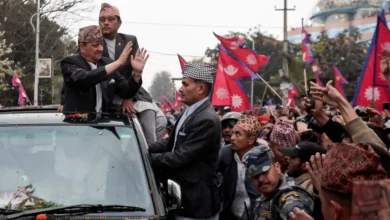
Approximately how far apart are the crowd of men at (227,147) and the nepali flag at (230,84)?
6938 millimetres

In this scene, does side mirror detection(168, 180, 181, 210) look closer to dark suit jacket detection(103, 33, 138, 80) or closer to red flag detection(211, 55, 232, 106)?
dark suit jacket detection(103, 33, 138, 80)

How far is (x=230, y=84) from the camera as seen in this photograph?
1502 centimetres

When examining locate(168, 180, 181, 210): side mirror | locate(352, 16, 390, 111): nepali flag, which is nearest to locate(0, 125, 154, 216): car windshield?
locate(168, 180, 181, 210): side mirror

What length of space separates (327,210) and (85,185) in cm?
237

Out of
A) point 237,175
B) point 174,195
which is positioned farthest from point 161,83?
point 174,195

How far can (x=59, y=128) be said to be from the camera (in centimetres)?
487

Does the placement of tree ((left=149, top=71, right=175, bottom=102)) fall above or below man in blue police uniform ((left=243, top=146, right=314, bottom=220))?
below

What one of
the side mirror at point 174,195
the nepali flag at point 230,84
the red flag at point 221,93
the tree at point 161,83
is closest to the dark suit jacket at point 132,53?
the side mirror at point 174,195

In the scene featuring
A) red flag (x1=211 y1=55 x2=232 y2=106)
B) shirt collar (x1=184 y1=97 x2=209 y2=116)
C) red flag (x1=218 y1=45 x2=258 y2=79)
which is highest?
shirt collar (x1=184 y1=97 x2=209 y2=116)

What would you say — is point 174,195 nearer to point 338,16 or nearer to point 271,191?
point 271,191

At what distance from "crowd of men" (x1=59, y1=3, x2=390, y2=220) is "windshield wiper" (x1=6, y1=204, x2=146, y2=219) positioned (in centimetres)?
65

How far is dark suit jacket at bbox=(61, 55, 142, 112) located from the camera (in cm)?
565

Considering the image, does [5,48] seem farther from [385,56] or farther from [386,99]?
[385,56]

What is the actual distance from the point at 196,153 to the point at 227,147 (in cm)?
155
